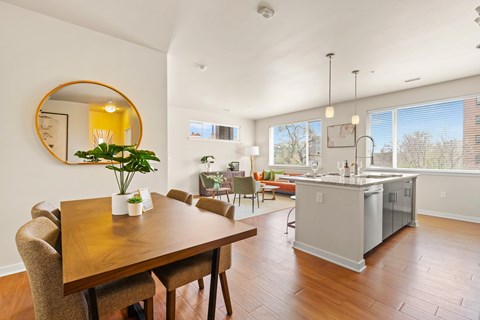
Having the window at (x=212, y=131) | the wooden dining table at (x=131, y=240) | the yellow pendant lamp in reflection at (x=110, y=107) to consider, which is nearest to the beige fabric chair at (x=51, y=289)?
Result: the wooden dining table at (x=131, y=240)

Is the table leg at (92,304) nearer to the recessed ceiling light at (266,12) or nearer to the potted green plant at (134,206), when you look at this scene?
the potted green plant at (134,206)

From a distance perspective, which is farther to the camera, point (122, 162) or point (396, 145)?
point (396, 145)

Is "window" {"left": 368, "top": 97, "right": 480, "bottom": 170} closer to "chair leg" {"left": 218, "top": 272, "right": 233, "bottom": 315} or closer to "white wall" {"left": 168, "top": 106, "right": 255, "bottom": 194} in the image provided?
"white wall" {"left": 168, "top": 106, "right": 255, "bottom": 194}

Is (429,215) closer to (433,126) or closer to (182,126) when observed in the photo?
(433,126)

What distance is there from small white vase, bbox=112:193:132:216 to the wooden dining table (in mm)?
43

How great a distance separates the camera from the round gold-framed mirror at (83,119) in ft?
7.43

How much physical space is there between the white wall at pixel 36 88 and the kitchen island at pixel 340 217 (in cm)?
237

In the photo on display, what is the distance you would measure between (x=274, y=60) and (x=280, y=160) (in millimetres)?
4787

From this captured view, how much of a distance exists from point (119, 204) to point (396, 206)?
3554mm

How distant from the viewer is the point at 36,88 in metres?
2.20

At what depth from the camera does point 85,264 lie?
79 centimetres

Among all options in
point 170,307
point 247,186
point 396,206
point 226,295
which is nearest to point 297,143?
point 247,186

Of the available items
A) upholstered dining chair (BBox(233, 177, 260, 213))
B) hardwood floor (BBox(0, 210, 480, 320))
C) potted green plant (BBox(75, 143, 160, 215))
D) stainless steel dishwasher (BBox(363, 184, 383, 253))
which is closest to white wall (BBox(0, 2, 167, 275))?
hardwood floor (BBox(0, 210, 480, 320))

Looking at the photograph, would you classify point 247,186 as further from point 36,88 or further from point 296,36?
point 36,88
